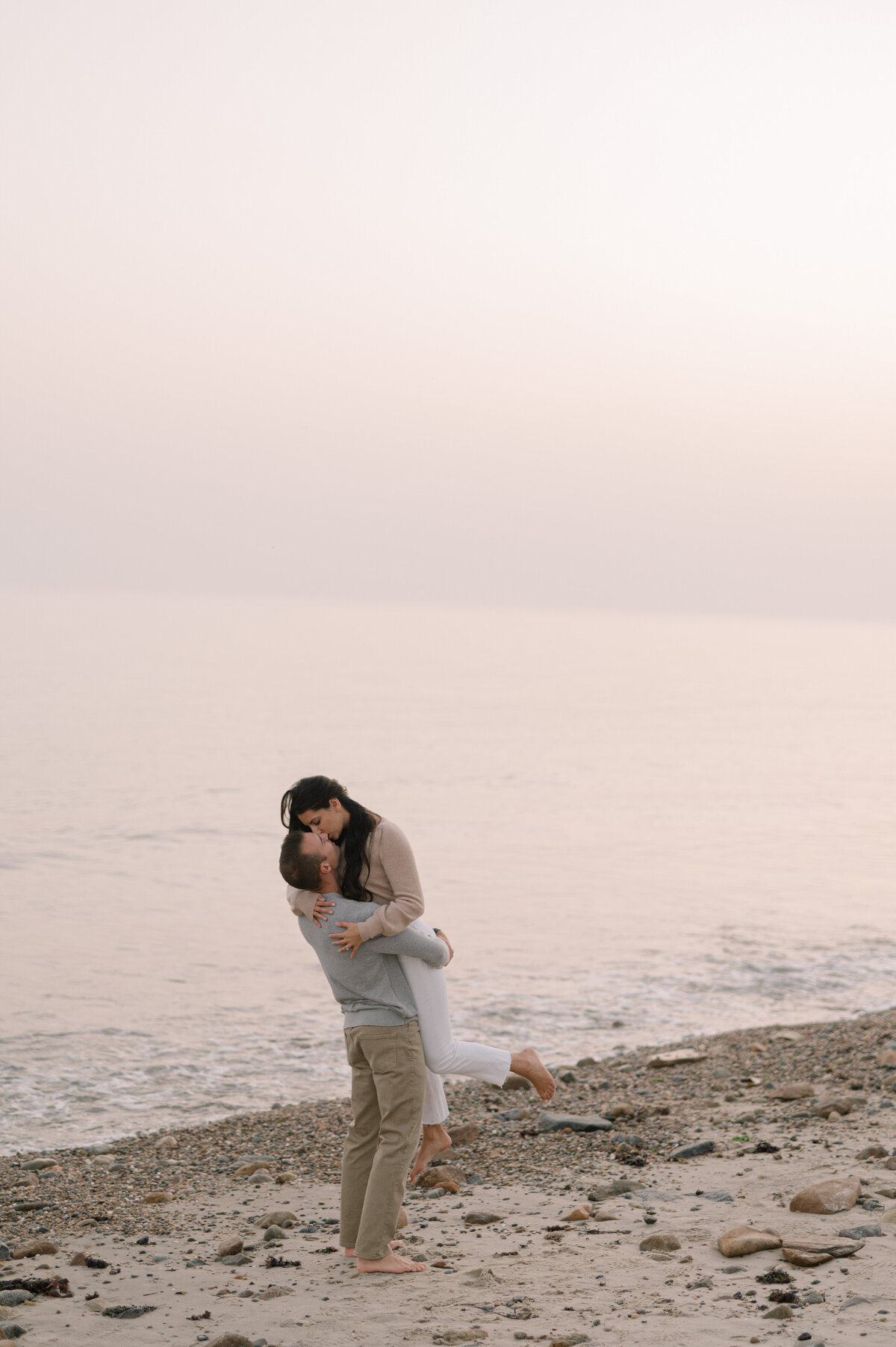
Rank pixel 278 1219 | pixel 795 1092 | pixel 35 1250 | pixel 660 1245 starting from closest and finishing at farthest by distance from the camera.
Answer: pixel 660 1245 → pixel 35 1250 → pixel 278 1219 → pixel 795 1092

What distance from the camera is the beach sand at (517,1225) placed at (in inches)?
Result: 191

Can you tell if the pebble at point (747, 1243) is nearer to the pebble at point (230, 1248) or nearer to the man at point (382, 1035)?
the man at point (382, 1035)

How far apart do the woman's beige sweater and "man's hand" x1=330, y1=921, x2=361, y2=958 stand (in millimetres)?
29

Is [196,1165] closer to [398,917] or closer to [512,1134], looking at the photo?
[512,1134]

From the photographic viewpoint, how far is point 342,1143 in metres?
8.06

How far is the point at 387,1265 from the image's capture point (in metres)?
5.43

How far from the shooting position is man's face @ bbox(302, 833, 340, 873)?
521 centimetres

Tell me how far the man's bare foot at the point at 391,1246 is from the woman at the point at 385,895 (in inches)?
29.2

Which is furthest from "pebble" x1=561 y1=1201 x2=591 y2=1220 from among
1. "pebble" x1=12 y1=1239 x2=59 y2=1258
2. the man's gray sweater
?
"pebble" x1=12 y1=1239 x2=59 y2=1258

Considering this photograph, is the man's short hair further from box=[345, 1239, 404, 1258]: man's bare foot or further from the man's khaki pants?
box=[345, 1239, 404, 1258]: man's bare foot

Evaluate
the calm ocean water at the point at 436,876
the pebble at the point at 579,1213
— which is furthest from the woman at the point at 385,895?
the calm ocean water at the point at 436,876

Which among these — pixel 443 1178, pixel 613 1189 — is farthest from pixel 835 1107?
pixel 443 1178

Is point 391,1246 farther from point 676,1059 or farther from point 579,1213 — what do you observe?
point 676,1059

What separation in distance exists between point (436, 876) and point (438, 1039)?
15.8 metres
